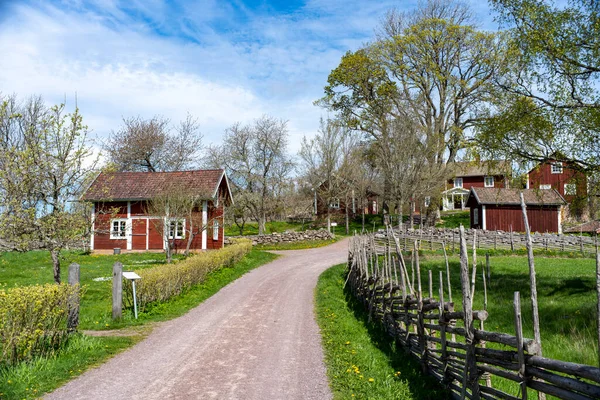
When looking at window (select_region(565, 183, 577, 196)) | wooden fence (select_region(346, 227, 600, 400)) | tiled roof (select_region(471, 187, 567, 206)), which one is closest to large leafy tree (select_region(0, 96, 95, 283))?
wooden fence (select_region(346, 227, 600, 400))

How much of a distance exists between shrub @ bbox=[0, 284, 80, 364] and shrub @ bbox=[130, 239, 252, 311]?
394 cm

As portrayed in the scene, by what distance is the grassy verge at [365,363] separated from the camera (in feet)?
21.3

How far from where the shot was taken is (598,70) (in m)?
13.4

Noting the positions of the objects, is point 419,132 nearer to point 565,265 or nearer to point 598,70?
point 565,265

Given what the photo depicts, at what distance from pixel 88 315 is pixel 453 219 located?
144ft

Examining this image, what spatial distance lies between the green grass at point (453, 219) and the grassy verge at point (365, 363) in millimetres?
35067

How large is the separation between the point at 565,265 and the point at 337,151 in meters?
24.5

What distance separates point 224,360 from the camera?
316 inches

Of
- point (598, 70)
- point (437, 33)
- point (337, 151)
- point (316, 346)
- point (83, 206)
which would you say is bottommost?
point (316, 346)

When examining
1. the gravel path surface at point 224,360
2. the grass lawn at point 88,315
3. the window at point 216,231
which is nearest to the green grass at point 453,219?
the window at point 216,231

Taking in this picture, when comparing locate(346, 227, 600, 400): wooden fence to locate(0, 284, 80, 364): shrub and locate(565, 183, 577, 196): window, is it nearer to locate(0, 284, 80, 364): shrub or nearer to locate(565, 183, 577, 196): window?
locate(0, 284, 80, 364): shrub

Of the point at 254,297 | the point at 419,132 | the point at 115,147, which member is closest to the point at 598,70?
the point at 254,297

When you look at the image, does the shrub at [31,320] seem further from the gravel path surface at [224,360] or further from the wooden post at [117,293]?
the wooden post at [117,293]

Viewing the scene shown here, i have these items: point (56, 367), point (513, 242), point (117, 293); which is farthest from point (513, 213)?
point (56, 367)
